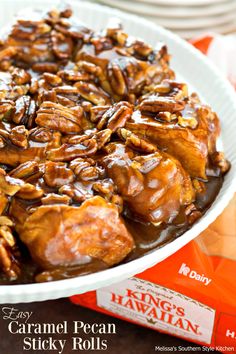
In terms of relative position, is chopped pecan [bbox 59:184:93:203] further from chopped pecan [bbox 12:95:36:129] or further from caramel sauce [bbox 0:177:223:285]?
chopped pecan [bbox 12:95:36:129]

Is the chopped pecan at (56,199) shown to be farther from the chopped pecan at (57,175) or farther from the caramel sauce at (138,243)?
the caramel sauce at (138,243)

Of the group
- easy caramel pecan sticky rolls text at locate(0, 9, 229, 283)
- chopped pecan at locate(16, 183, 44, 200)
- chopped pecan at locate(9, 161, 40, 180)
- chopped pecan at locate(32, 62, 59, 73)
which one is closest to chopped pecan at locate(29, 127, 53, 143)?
easy caramel pecan sticky rolls text at locate(0, 9, 229, 283)

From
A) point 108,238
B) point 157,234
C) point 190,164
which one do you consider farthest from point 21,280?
point 190,164

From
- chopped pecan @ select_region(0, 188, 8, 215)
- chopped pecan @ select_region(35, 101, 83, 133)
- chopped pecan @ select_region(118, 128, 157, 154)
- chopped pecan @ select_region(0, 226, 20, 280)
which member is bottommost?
chopped pecan @ select_region(0, 226, 20, 280)

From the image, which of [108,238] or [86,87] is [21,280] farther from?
[86,87]

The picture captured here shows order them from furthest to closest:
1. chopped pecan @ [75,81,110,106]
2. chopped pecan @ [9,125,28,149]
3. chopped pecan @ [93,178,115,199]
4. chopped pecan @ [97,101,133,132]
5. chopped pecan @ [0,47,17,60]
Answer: chopped pecan @ [0,47,17,60] → chopped pecan @ [75,81,110,106] → chopped pecan @ [97,101,133,132] → chopped pecan @ [9,125,28,149] → chopped pecan @ [93,178,115,199]

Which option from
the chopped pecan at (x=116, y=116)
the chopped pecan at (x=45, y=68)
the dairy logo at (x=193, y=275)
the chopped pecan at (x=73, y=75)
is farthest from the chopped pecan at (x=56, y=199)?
the chopped pecan at (x=45, y=68)

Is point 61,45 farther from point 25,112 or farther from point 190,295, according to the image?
point 190,295

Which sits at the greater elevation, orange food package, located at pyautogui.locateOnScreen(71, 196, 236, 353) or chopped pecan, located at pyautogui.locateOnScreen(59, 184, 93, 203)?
chopped pecan, located at pyautogui.locateOnScreen(59, 184, 93, 203)
